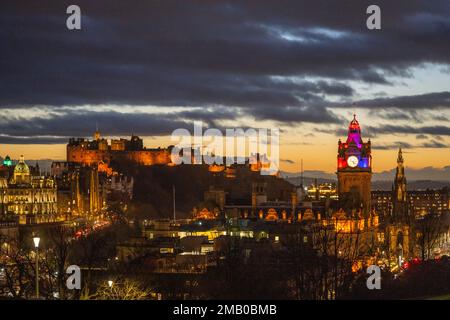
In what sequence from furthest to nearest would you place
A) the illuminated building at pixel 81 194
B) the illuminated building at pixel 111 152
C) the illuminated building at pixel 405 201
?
the illuminated building at pixel 111 152 < the illuminated building at pixel 81 194 < the illuminated building at pixel 405 201

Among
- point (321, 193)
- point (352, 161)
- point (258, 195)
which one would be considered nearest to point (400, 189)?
point (352, 161)

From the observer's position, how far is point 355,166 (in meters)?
91.1

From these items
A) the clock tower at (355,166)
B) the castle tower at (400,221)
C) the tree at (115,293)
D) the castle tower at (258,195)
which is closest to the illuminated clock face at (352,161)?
the clock tower at (355,166)

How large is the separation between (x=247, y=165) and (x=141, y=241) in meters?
75.0

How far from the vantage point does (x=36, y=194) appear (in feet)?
319

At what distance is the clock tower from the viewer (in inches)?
3543

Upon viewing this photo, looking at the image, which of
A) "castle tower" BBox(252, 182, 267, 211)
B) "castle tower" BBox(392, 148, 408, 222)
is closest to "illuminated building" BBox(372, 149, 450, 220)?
"castle tower" BBox(392, 148, 408, 222)

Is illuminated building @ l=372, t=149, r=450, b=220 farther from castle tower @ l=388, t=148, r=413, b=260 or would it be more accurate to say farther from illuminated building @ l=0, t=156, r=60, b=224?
illuminated building @ l=0, t=156, r=60, b=224

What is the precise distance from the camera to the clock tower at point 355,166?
295ft

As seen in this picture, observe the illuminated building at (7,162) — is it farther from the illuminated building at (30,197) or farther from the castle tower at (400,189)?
the castle tower at (400,189)

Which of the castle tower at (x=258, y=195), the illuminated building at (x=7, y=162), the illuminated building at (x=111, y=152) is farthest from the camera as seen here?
the illuminated building at (x=111, y=152)

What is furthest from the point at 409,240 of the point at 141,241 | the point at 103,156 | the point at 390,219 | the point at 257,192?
the point at 103,156

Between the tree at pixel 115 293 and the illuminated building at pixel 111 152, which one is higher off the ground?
the illuminated building at pixel 111 152

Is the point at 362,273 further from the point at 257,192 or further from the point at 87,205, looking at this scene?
the point at 87,205
